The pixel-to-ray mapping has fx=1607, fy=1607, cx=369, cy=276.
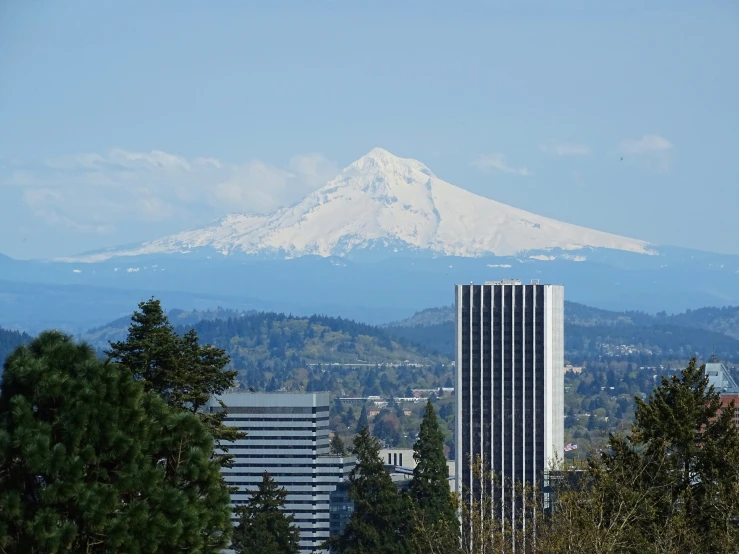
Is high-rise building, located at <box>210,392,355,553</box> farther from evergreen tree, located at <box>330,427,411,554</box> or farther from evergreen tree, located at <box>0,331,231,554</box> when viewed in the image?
evergreen tree, located at <box>0,331,231,554</box>

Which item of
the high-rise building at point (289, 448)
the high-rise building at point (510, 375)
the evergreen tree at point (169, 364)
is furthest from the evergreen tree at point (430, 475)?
the high-rise building at point (289, 448)

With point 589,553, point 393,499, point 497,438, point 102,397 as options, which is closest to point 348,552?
point 393,499

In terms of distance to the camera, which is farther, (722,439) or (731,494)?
(722,439)

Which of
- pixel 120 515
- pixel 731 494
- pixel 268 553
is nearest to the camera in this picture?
pixel 120 515

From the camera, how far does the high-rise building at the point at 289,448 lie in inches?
5340

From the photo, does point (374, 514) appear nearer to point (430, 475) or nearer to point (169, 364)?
point (430, 475)

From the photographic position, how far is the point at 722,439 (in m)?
28.7

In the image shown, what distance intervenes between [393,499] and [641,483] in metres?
19.2

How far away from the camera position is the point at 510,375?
130750 mm

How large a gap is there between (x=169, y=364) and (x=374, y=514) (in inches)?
682

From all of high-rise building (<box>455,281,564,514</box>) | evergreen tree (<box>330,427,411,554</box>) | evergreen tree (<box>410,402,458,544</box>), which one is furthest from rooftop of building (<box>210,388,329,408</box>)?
evergreen tree (<box>330,427,411,554</box>)

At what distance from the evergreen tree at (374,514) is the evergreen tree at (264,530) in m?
1.65

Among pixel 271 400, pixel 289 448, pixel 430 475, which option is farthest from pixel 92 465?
pixel 271 400

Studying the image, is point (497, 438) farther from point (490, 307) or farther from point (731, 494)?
point (731, 494)
